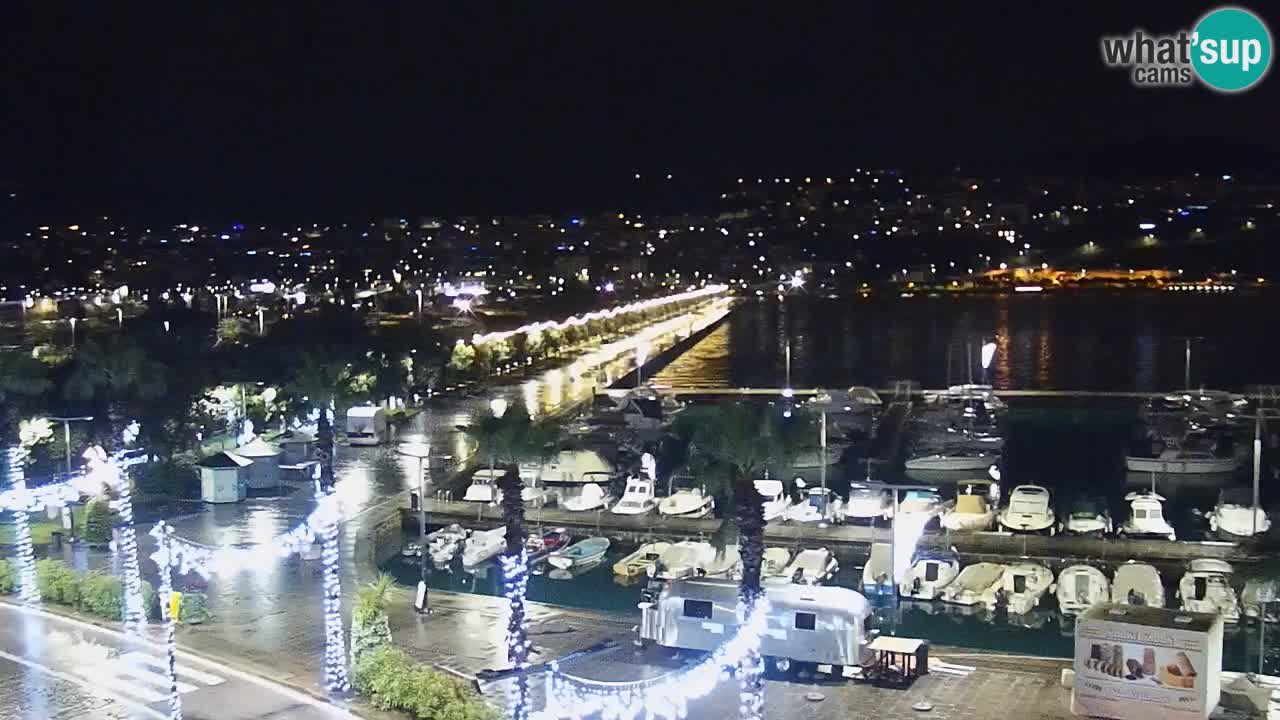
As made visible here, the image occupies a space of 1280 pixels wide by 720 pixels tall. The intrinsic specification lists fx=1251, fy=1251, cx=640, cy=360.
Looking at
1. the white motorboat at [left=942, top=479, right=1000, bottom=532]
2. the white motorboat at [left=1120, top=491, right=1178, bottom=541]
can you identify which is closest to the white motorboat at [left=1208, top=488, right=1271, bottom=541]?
the white motorboat at [left=1120, top=491, right=1178, bottom=541]

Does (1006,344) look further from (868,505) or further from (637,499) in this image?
(637,499)

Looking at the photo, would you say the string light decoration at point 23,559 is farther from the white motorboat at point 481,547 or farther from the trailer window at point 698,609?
the trailer window at point 698,609

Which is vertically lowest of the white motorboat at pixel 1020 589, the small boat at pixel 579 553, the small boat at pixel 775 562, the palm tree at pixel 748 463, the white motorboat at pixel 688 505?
the white motorboat at pixel 1020 589

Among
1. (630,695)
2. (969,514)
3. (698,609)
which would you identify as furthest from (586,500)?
(630,695)

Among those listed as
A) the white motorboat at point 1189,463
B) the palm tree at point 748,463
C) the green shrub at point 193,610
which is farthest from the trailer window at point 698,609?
the white motorboat at point 1189,463

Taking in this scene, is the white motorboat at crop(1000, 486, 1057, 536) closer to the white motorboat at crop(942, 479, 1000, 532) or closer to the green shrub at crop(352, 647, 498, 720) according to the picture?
the white motorboat at crop(942, 479, 1000, 532)

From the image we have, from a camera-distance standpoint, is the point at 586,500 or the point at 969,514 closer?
the point at 969,514

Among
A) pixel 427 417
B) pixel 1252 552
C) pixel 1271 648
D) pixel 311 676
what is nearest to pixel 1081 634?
pixel 1271 648
